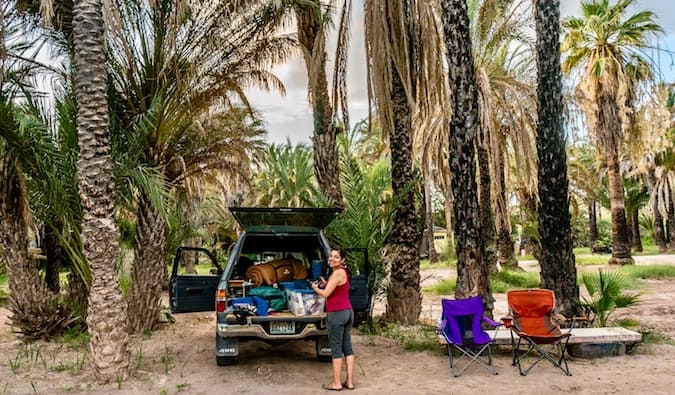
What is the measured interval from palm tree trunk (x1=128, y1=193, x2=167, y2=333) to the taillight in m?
4.35

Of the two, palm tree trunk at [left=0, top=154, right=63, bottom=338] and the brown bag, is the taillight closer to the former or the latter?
the brown bag

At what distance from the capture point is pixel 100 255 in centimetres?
691

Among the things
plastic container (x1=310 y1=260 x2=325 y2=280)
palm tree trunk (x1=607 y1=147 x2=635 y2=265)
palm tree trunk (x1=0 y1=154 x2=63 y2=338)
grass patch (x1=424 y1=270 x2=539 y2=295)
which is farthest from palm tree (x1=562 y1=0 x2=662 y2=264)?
palm tree trunk (x1=0 y1=154 x2=63 y2=338)

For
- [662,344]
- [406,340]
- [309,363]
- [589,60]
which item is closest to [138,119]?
[309,363]

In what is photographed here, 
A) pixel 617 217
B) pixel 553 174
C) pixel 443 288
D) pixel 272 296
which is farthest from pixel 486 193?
pixel 272 296

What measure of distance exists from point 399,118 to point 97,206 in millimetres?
6174

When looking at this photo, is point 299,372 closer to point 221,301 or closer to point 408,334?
point 221,301

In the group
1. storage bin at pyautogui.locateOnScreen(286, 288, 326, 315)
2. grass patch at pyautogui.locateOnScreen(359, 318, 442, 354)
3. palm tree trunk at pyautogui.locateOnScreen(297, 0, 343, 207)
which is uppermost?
palm tree trunk at pyautogui.locateOnScreen(297, 0, 343, 207)

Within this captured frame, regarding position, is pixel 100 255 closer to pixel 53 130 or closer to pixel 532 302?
pixel 53 130

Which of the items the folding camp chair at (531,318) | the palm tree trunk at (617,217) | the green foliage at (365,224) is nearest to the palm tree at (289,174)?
the palm tree trunk at (617,217)

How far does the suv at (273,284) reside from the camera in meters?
6.93

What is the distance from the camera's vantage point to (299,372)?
734 centimetres

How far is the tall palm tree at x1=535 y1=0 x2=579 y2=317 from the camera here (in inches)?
366

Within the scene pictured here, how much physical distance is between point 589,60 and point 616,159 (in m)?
4.48
